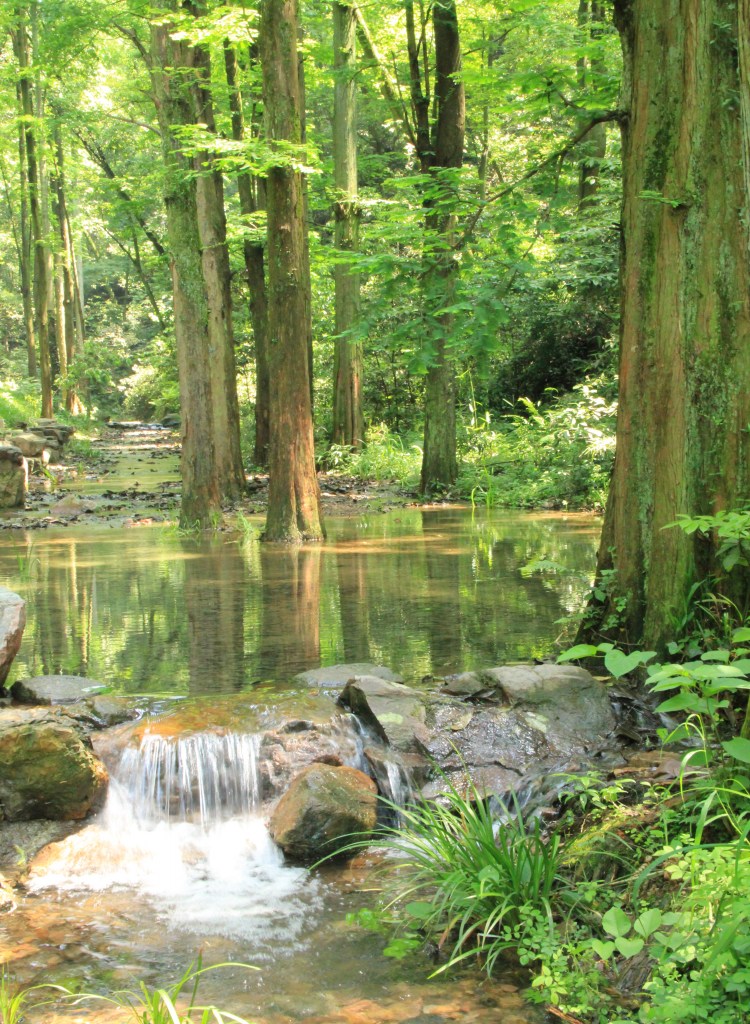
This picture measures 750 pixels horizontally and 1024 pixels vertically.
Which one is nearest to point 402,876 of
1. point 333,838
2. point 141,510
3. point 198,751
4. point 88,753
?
point 333,838

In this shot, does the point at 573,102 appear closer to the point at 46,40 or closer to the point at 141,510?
the point at 141,510

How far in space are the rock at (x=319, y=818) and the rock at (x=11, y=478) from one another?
1266 centimetres

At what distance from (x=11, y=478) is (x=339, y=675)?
11659mm

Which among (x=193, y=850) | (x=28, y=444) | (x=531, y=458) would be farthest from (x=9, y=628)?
(x=28, y=444)

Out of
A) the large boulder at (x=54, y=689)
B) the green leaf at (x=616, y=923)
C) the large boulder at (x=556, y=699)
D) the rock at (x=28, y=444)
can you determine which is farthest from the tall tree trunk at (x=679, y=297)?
the rock at (x=28, y=444)

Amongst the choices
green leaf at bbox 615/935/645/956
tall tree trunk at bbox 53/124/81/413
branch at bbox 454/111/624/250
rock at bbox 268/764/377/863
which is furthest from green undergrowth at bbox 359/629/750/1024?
tall tree trunk at bbox 53/124/81/413

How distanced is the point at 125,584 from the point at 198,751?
4608 mm

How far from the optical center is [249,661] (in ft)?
22.6

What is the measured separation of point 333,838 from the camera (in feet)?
15.8

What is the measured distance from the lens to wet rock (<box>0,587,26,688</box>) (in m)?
5.80

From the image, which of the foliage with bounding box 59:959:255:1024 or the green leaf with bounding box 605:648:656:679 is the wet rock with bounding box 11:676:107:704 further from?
the green leaf with bounding box 605:648:656:679

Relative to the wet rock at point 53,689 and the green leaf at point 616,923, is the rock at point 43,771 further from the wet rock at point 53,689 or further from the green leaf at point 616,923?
the green leaf at point 616,923

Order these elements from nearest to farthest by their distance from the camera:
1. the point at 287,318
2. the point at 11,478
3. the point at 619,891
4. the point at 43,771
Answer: the point at 619,891 < the point at 43,771 < the point at 287,318 < the point at 11,478

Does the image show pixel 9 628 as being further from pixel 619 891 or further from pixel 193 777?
pixel 619 891
